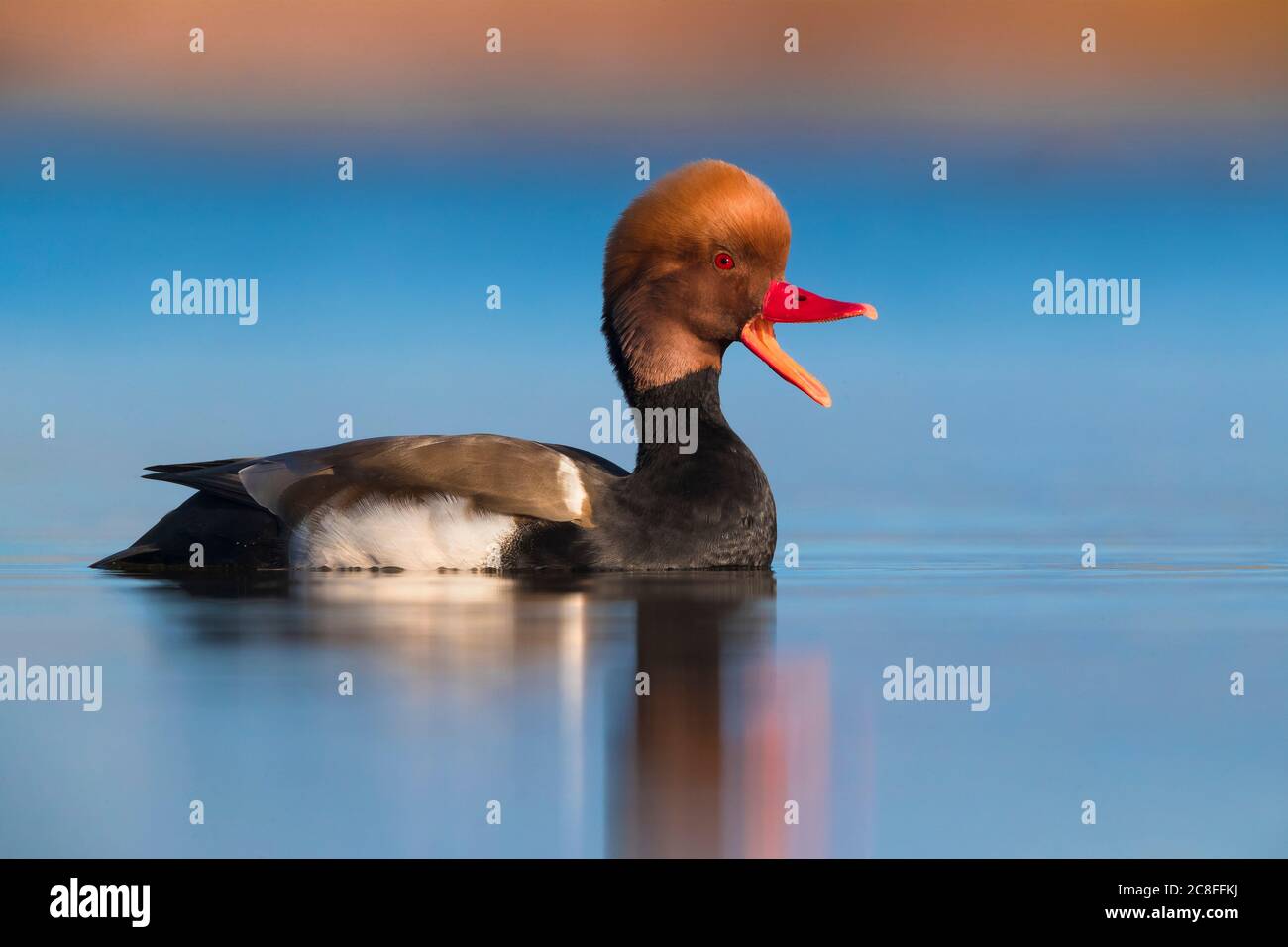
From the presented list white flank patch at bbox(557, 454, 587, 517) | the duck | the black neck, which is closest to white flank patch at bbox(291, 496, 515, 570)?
the duck

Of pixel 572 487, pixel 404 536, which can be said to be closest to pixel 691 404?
pixel 572 487

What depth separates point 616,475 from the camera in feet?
25.6

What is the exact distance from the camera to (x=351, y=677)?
175 inches

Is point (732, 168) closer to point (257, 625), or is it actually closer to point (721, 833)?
point (257, 625)

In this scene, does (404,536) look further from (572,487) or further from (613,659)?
(613,659)

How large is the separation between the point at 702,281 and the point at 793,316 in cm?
50

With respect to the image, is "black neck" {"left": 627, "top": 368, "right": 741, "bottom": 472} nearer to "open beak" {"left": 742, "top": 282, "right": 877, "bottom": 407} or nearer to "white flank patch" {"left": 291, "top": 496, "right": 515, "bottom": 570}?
"open beak" {"left": 742, "top": 282, "right": 877, "bottom": 407}

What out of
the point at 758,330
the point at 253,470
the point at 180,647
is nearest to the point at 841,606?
the point at 758,330

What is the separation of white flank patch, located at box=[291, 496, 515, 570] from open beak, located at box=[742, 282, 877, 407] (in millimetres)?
1647

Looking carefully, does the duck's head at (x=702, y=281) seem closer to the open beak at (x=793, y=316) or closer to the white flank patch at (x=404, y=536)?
the open beak at (x=793, y=316)

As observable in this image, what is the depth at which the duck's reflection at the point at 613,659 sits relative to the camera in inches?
125

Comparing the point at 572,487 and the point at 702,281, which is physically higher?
the point at 702,281

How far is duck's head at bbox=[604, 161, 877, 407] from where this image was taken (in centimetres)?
765

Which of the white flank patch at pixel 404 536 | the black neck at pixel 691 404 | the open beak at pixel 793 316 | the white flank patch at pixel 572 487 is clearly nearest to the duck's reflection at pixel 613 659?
the white flank patch at pixel 404 536
